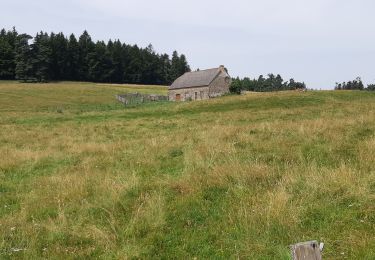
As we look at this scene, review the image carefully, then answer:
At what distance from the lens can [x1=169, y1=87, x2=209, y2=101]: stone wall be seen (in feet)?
255

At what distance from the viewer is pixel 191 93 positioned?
80688mm

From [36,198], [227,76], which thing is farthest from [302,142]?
[227,76]

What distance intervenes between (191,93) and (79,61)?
175 feet

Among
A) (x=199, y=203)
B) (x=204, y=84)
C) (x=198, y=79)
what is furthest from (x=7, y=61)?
(x=199, y=203)

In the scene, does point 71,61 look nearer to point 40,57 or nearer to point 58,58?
point 58,58

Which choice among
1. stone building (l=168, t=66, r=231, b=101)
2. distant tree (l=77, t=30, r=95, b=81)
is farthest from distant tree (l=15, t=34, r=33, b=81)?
stone building (l=168, t=66, r=231, b=101)

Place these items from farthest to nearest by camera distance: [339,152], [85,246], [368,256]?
[339,152] → [85,246] → [368,256]

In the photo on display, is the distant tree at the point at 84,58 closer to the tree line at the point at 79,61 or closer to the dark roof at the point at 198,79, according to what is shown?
the tree line at the point at 79,61

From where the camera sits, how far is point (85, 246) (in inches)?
254

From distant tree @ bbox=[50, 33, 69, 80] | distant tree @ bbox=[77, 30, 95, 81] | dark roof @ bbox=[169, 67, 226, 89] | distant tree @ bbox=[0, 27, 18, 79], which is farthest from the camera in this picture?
distant tree @ bbox=[77, 30, 95, 81]

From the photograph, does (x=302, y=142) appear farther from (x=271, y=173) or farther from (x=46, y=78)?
(x=46, y=78)

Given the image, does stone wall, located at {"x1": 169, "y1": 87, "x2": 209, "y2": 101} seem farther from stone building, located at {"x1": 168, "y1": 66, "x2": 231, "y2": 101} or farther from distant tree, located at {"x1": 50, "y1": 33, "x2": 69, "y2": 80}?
Result: distant tree, located at {"x1": 50, "y1": 33, "x2": 69, "y2": 80}

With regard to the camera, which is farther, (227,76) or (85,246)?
(227,76)

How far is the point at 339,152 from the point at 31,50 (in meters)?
107
